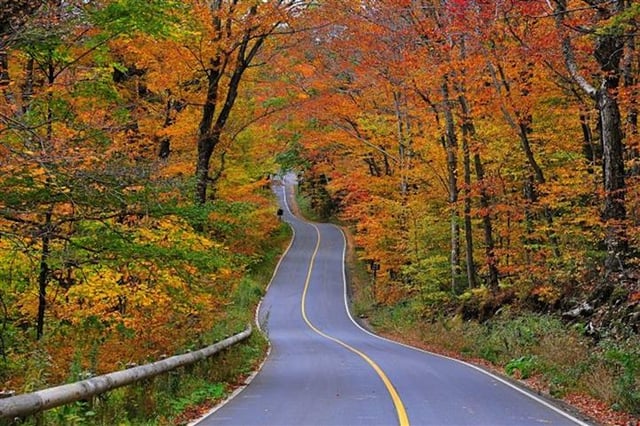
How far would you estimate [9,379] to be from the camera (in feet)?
32.9

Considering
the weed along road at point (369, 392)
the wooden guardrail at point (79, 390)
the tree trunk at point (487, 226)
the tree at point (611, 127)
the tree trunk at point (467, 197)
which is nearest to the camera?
the wooden guardrail at point (79, 390)

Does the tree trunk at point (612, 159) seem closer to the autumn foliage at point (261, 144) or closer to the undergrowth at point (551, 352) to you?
the autumn foliage at point (261, 144)

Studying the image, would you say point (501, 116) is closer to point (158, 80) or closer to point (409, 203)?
point (409, 203)

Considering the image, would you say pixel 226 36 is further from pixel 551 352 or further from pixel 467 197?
pixel 551 352

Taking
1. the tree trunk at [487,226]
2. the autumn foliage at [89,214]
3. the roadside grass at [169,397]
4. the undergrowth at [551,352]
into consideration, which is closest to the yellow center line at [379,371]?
the roadside grass at [169,397]

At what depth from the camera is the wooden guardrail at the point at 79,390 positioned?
17.4ft

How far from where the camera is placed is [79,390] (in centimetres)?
657

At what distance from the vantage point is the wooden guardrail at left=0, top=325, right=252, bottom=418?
5293 mm

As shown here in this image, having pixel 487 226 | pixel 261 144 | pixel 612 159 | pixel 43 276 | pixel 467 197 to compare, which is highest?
pixel 261 144

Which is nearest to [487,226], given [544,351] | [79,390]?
[544,351]

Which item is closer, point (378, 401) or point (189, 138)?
point (378, 401)

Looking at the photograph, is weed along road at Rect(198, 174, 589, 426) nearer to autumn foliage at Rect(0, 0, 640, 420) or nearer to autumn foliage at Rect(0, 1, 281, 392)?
autumn foliage at Rect(0, 1, 281, 392)

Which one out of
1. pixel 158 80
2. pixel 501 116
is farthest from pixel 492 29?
pixel 158 80

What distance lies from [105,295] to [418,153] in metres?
21.3
